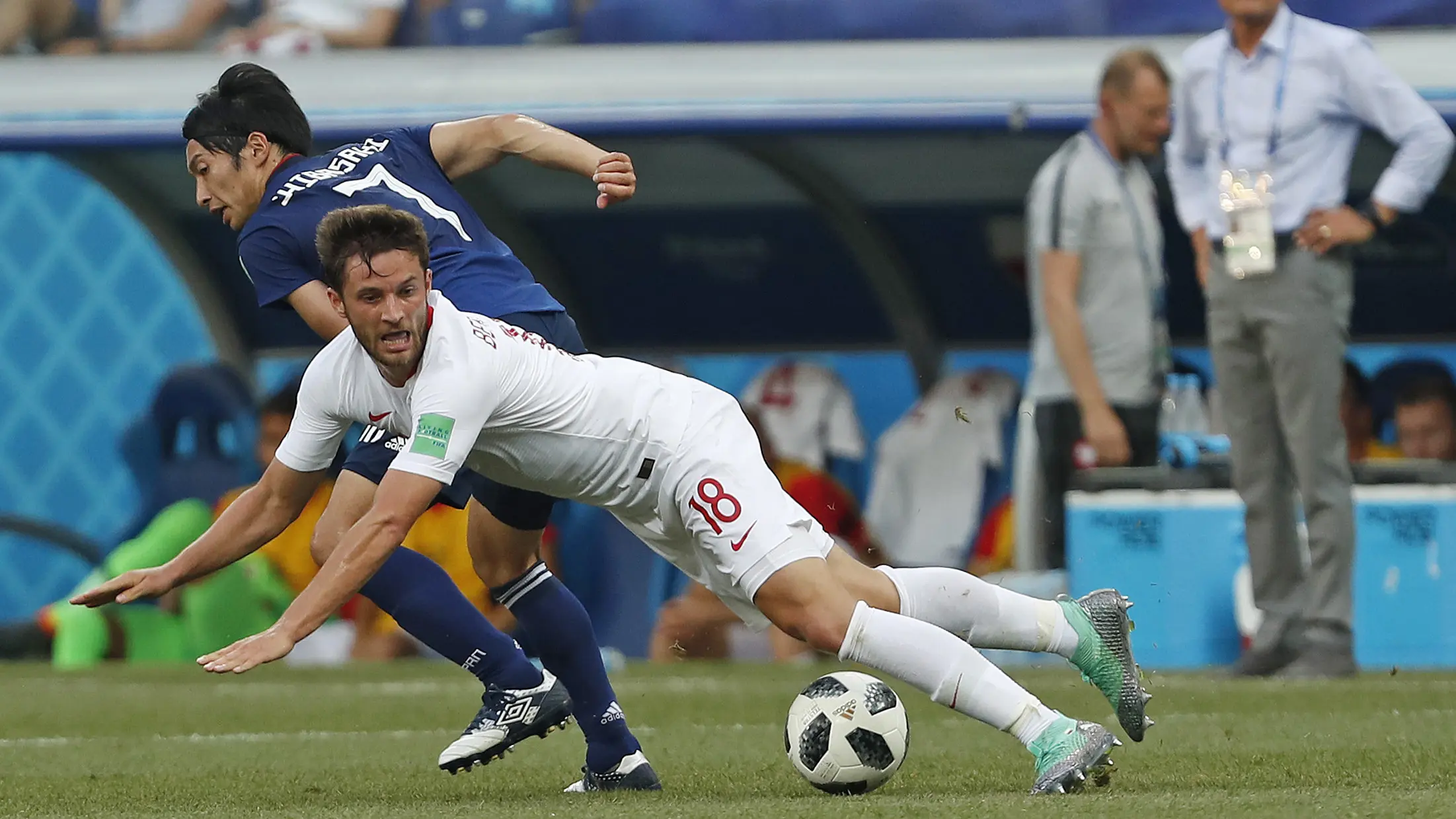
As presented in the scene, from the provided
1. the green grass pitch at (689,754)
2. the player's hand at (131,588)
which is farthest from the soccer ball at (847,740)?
the player's hand at (131,588)

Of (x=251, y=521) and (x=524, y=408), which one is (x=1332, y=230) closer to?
(x=524, y=408)

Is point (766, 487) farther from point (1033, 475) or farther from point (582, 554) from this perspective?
point (582, 554)

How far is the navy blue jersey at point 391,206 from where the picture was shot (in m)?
5.22

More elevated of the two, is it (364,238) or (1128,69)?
(364,238)

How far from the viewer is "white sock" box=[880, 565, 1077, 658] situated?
194 inches

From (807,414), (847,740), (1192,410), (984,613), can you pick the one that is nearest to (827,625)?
(847,740)

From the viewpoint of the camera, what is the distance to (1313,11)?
9.65 meters

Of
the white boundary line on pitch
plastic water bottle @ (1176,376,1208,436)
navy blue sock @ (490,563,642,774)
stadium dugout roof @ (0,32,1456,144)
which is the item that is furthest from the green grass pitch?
stadium dugout roof @ (0,32,1456,144)

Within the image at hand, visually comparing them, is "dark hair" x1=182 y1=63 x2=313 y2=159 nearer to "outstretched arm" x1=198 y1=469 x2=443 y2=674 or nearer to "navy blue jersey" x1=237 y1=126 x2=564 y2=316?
"navy blue jersey" x1=237 y1=126 x2=564 y2=316

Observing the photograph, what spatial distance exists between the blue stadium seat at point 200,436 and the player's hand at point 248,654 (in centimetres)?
702

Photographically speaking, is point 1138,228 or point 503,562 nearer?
point 503,562

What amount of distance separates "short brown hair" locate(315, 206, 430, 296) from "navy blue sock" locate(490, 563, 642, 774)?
1.10m

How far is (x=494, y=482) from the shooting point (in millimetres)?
5348

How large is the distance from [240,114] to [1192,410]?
241 inches
